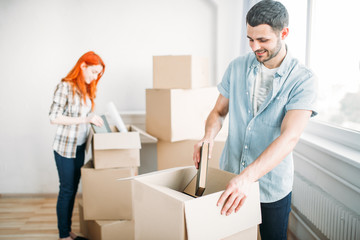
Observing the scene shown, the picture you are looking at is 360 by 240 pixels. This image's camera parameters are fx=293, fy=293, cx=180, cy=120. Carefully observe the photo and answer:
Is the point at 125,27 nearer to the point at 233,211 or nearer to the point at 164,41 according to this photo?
the point at 164,41

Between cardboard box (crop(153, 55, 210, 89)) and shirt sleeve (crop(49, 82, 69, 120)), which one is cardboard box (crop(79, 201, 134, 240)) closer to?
shirt sleeve (crop(49, 82, 69, 120))

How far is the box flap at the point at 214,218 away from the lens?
2.27 ft

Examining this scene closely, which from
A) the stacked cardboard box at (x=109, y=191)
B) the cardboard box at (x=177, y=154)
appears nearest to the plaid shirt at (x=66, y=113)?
the stacked cardboard box at (x=109, y=191)

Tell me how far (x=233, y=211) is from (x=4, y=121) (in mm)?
2803

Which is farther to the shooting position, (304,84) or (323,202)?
(323,202)

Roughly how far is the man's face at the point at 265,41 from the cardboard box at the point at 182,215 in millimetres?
501

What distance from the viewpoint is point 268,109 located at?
42.3 inches

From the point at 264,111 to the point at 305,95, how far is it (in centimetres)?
15

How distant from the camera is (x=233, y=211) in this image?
2.49 ft

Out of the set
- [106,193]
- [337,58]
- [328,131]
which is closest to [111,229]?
[106,193]

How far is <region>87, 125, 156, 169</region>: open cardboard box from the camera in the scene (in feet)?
6.06

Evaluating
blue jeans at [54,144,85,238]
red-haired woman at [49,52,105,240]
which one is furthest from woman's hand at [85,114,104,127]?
blue jeans at [54,144,85,238]

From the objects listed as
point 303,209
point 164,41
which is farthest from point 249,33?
point 164,41

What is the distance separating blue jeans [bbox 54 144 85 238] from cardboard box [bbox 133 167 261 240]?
1.27 metres
